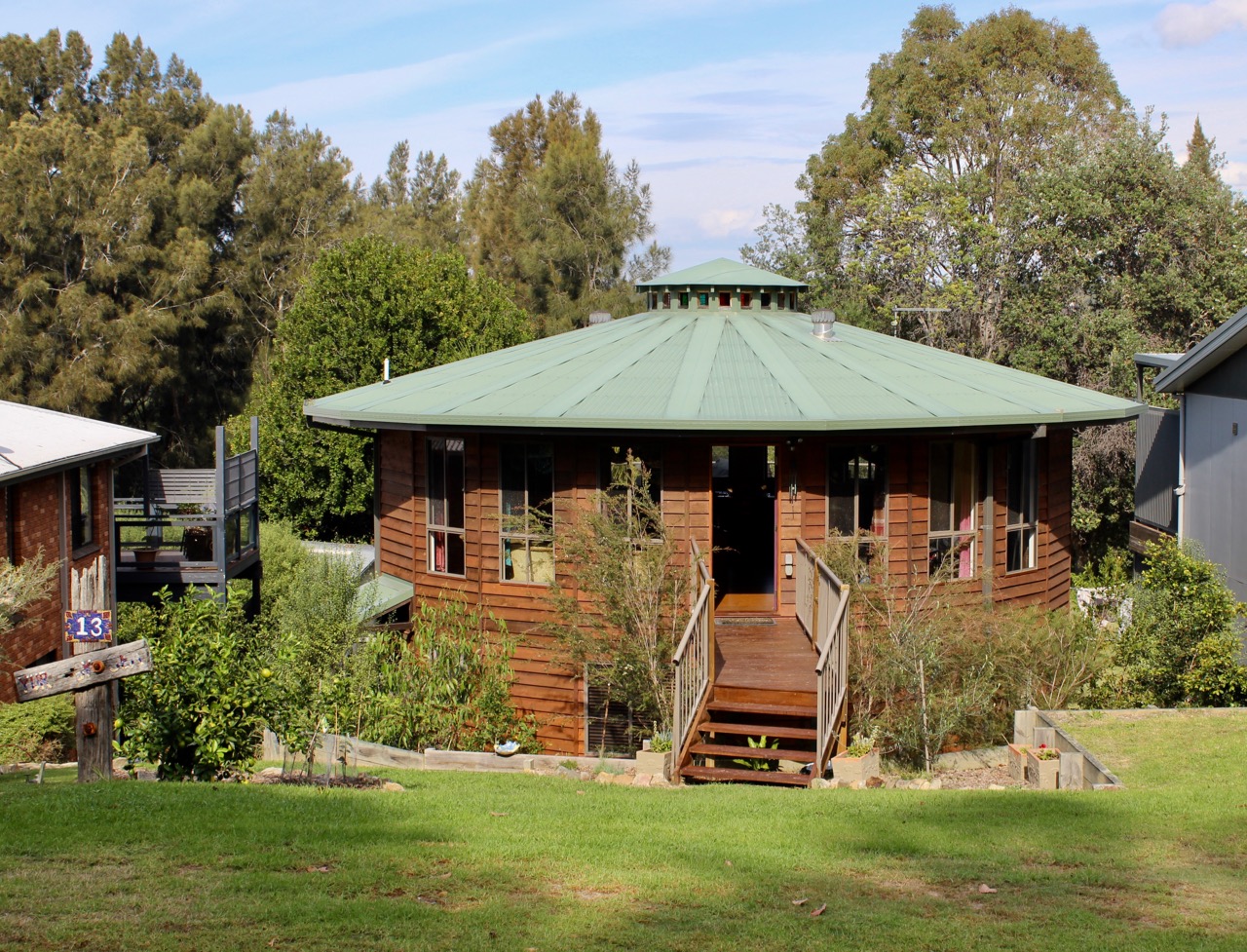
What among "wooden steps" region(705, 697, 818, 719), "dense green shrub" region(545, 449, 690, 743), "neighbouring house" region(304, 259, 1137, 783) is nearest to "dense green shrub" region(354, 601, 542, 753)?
"neighbouring house" region(304, 259, 1137, 783)

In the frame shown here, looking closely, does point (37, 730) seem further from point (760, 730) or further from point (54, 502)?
point (760, 730)

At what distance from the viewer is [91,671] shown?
8.34m

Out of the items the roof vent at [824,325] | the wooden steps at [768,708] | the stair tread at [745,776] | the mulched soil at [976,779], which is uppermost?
the roof vent at [824,325]

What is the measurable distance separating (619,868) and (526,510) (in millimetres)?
8459

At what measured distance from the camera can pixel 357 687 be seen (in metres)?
Result: 13.1

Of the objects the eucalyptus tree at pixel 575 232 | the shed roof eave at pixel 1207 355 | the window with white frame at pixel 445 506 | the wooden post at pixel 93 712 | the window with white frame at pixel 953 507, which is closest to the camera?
the wooden post at pixel 93 712

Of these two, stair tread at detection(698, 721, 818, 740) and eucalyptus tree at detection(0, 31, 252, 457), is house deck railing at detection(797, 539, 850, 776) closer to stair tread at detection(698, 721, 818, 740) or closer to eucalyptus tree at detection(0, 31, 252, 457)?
stair tread at detection(698, 721, 818, 740)

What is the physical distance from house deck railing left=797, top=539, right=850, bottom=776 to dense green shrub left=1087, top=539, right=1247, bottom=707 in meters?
3.07

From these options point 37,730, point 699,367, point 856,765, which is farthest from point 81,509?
point 856,765

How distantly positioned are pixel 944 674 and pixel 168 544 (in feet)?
48.8

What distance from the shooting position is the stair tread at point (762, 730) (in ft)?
37.1

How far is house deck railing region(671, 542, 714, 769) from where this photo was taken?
1110 cm

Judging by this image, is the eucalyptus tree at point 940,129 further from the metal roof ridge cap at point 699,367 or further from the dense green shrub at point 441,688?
the dense green shrub at point 441,688

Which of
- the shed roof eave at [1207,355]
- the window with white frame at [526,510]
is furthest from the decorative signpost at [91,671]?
the shed roof eave at [1207,355]
